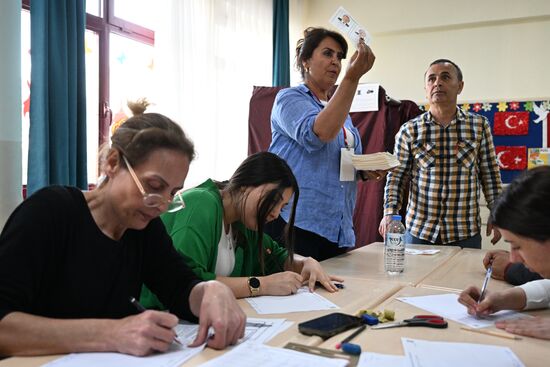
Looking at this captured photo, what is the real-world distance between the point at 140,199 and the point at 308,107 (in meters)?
1.08

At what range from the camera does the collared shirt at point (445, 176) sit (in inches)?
104

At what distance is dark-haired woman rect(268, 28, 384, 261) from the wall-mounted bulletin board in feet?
8.17

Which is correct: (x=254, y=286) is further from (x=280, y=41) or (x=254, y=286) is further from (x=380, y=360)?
(x=280, y=41)

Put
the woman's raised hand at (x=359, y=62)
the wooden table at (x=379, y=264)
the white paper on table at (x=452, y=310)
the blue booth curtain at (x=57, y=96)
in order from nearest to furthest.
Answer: the white paper on table at (x=452, y=310) → the wooden table at (x=379, y=264) → the woman's raised hand at (x=359, y=62) → the blue booth curtain at (x=57, y=96)

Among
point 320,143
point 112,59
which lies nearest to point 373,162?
Result: point 320,143

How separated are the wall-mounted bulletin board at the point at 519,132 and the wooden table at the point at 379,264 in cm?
206

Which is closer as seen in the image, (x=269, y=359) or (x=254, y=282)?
(x=269, y=359)

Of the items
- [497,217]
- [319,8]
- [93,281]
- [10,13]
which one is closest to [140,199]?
[93,281]

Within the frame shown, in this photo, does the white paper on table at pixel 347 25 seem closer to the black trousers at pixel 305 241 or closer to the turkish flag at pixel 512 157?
the black trousers at pixel 305 241

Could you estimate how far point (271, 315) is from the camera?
49.3 inches

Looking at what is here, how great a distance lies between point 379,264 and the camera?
6.68ft

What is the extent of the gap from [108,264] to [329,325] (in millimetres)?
511

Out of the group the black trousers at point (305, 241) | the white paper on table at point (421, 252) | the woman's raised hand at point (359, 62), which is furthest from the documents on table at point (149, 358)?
the white paper on table at point (421, 252)

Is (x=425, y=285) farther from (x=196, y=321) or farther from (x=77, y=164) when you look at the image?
(x=77, y=164)
